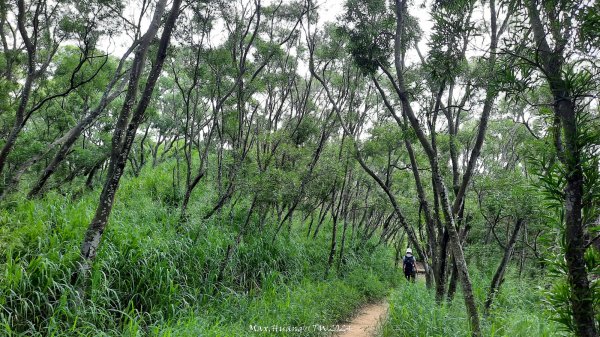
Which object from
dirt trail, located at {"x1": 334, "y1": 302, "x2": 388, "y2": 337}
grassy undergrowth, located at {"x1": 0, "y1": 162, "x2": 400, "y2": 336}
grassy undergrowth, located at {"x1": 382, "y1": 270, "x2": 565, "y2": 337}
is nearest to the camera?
grassy undergrowth, located at {"x1": 0, "y1": 162, "x2": 400, "y2": 336}

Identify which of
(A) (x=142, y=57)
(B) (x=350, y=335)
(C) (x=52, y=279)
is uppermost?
(A) (x=142, y=57)

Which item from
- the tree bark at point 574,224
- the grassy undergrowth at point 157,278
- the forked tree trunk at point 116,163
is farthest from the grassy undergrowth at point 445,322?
the forked tree trunk at point 116,163

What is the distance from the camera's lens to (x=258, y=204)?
1026cm

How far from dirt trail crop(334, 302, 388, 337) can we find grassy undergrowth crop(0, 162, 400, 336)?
0.33 metres

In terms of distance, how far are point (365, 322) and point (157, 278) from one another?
5.42 m

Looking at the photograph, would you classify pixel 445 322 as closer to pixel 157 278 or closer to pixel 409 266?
pixel 157 278

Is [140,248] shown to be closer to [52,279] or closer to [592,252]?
[52,279]

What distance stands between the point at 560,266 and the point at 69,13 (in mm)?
12546

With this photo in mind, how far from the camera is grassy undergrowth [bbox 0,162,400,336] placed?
193 inches

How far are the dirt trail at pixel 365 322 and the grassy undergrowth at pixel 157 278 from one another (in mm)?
332

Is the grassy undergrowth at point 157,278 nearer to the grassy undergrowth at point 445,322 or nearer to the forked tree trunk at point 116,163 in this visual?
the forked tree trunk at point 116,163

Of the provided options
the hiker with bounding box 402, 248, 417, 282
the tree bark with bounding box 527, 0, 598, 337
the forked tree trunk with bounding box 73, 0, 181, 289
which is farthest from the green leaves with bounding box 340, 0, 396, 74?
the hiker with bounding box 402, 248, 417, 282

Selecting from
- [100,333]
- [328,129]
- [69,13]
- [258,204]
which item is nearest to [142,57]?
[100,333]

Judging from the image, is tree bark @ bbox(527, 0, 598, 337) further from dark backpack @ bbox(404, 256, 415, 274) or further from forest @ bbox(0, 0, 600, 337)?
dark backpack @ bbox(404, 256, 415, 274)
